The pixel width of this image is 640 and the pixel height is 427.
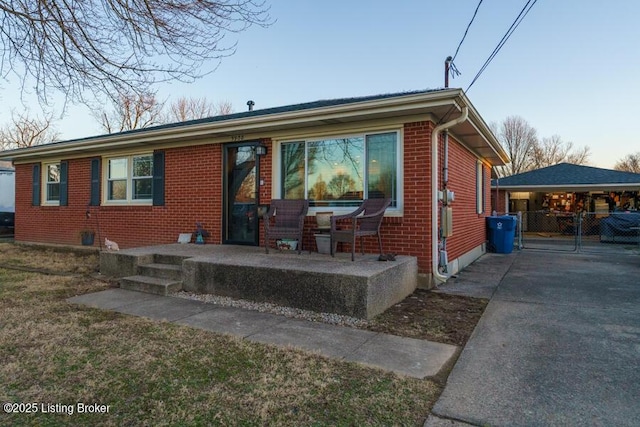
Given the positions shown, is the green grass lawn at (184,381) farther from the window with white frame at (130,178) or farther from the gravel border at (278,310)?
the window with white frame at (130,178)

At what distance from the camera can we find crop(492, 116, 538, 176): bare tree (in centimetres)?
3916

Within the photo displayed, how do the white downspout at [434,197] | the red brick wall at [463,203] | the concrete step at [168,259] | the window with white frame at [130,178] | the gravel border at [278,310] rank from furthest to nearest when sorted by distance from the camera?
the window with white frame at [130,178] < the red brick wall at [463,203] < the concrete step at [168,259] < the white downspout at [434,197] < the gravel border at [278,310]

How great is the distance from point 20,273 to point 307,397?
22.4 ft

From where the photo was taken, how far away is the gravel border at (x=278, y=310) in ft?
13.4

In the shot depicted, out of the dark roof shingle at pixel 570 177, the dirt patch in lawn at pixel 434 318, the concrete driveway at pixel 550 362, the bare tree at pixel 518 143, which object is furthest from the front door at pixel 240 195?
the bare tree at pixel 518 143

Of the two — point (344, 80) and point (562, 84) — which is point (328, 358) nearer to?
point (344, 80)

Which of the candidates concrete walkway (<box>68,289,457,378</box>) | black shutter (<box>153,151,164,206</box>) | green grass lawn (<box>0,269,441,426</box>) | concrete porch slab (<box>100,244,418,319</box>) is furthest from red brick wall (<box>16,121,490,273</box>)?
→ green grass lawn (<box>0,269,441,426</box>)

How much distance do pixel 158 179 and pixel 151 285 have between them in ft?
12.2

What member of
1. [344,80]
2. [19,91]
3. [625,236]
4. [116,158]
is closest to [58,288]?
[19,91]

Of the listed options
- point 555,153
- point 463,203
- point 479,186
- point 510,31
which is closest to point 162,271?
point 463,203

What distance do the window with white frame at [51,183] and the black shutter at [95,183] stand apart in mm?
1867

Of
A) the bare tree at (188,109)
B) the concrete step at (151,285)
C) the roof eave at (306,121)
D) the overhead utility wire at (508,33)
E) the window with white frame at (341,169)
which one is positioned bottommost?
the concrete step at (151,285)

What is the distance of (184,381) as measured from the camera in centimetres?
261

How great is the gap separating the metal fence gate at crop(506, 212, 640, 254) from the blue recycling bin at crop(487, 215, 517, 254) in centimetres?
125
